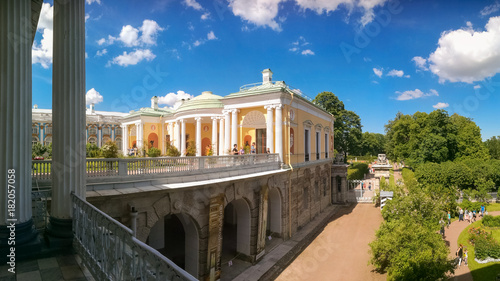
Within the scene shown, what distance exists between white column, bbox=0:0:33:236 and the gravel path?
11027 millimetres

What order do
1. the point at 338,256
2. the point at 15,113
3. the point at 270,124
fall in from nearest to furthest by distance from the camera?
the point at 15,113 < the point at 338,256 < the point at 270,124

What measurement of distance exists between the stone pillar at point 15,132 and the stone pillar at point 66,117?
1.57 ft

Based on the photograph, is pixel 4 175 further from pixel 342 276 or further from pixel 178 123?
pixel 178 123

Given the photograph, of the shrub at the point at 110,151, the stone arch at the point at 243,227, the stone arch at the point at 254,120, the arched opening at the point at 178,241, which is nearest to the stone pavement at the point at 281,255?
the stone arch at the point at 243,227

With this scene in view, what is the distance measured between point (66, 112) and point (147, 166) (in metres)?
3.61

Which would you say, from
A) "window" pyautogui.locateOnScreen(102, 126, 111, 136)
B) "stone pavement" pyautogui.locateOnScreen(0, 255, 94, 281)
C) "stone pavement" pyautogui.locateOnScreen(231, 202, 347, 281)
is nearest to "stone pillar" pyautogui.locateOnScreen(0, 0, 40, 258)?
"stone pavement" pyautogui.locateOnScreen(0, 255, 94, 281)

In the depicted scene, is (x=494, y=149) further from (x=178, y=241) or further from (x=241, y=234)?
(x=178, y=241)

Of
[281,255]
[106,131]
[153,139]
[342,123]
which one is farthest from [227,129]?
[106,131]

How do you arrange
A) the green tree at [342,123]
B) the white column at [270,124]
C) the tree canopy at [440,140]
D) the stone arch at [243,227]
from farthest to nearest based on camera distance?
the green tree at [342,123] → the tree canopy at [440,140] → the white column at [270,124] → the stone arch at [243,227]

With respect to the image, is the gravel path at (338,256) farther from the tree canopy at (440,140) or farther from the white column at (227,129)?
the tree canopy at (440,140)

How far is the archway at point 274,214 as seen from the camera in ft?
52.5

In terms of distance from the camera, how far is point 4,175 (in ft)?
13.5

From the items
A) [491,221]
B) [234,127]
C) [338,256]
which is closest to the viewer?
[338,256]

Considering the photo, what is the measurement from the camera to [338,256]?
48.5 ft
